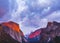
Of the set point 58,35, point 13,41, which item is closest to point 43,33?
point 58,35

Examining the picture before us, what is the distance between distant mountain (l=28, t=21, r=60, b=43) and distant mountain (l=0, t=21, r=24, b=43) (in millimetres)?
846

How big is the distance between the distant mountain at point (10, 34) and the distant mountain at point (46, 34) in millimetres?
846

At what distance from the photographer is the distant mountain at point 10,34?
10392mm

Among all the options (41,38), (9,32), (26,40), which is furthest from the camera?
(9,32)

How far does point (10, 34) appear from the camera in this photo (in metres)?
11.5

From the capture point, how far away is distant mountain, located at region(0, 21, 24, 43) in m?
10.4

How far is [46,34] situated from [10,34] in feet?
8.95

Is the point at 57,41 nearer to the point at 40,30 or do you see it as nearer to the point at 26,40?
the point at 40,30

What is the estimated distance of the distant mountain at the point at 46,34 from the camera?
10.2 metres

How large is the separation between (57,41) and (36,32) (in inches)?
60.1

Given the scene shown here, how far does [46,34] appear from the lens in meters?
11.1

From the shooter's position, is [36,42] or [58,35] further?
[58,35]

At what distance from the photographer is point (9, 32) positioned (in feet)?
38.0

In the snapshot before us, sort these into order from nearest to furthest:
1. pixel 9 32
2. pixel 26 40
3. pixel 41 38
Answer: pixel 26 40 → pixel 41 38 → pixel 9 32
